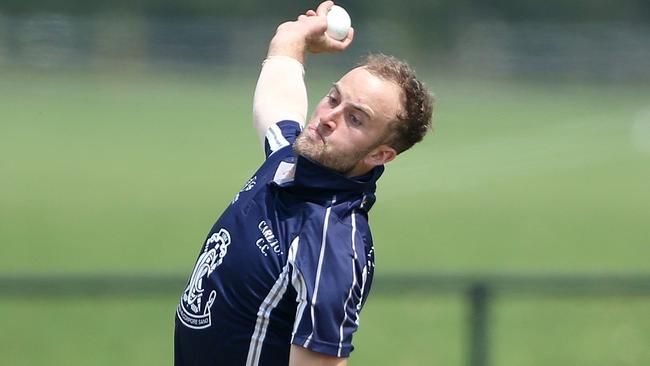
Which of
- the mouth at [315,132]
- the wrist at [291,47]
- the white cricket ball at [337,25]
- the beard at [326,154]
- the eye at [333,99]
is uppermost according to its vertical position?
the white cricket ball at [337,25]

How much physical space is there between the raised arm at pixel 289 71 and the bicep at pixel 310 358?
2.98 feet

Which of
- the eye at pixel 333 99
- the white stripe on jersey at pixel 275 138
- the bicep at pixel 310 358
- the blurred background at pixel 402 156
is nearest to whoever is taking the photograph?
the bicep at pixel 310 358

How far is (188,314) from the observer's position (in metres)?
3.01

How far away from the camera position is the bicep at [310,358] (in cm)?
268

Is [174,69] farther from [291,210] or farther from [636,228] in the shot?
[291,210]

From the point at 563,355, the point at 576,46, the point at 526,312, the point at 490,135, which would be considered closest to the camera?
the point at 563,355

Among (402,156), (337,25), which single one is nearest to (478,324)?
(337,25)

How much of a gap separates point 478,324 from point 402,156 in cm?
1292

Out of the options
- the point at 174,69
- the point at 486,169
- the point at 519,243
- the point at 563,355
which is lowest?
the point at 563,355

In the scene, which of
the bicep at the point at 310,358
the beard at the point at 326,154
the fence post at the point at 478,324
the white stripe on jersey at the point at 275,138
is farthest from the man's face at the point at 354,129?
the fence post at the point at 478,324

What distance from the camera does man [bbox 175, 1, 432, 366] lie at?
278cm

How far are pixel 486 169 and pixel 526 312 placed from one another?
1172 cm

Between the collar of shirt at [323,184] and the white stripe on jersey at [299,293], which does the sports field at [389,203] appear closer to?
the collar of shirt at [323,184]

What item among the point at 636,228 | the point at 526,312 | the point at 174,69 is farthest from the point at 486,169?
the point at 526,312
